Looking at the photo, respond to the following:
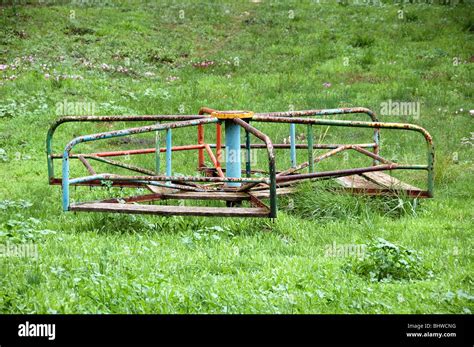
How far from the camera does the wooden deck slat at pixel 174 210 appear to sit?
8.36 metres

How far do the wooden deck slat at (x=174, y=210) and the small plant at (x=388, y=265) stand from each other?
1.58m

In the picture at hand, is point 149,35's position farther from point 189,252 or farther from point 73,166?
point 189,252

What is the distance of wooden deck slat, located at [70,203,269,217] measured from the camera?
8359mm

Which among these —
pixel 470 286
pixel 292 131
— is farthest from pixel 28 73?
pixel 470 286

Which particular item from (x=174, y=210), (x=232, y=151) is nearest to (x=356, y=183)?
(x=232, y=151)

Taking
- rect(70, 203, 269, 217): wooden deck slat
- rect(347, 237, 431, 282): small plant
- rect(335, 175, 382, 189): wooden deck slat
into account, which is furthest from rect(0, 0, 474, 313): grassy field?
rect(335, 175, 382, 189): wooden deck slat

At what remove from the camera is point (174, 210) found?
8523mm

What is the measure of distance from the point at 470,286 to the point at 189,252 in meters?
2.68

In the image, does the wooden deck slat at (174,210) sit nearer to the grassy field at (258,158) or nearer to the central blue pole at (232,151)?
the grassy field at (258,158)

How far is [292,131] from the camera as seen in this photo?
35.2 ft

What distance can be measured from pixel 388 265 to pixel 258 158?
6.79 meters

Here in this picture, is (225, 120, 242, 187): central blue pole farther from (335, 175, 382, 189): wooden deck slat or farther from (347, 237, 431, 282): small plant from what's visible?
(347, 237, 431, 282): small plant

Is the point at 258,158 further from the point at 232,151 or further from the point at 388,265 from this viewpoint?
the point at 388,265

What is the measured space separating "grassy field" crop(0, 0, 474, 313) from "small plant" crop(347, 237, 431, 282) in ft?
0.04
